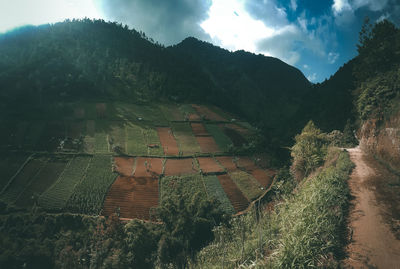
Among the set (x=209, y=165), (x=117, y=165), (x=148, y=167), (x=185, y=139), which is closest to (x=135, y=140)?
(x=117, y=165)

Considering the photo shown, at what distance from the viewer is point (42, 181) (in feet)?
102

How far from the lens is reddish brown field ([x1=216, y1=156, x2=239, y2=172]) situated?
40688 millimetres

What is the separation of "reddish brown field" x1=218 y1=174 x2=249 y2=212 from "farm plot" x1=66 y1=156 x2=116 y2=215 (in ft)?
61.2

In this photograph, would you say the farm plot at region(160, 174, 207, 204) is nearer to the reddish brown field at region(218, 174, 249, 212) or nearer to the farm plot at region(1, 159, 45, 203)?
the reddish brown field at region(218, 174, 249, 212)

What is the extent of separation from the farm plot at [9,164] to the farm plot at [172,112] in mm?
34490

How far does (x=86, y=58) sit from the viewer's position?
3332 inches

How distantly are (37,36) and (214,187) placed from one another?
11295 centimetres

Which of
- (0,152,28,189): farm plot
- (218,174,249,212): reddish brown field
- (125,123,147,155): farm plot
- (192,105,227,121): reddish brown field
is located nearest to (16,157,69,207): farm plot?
(0,152,28,189): farm plot

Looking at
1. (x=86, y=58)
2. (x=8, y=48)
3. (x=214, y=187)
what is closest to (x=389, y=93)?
(x=214, y=187)

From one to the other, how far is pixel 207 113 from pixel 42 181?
167ft

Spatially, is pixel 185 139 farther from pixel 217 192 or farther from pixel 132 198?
pixel 132 198

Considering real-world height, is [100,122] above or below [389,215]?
above

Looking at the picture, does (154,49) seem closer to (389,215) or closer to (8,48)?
(8,48)

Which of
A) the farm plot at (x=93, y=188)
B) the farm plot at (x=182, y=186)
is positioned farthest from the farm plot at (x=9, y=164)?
the farm plot at (x=182, y=186)
